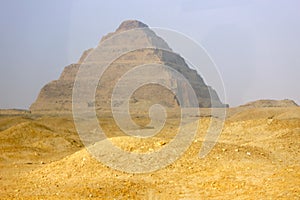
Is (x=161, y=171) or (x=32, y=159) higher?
(x=32, y=159)

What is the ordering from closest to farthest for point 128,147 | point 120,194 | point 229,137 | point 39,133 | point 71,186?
point 120,194 < point 71,186 < point 128,147 < point 229,137 < point 39,133

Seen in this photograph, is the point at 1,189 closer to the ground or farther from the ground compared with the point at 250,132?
closer to the ground

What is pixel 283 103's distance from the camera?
10000cm

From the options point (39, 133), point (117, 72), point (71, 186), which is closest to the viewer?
point (71, 186)

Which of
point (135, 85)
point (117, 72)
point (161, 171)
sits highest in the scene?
point (117, 72)

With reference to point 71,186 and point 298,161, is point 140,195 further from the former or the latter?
point 298,161

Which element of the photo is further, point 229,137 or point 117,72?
point 117,72

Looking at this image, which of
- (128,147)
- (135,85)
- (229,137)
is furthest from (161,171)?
(135,85)

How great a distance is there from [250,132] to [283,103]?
79.1 metres

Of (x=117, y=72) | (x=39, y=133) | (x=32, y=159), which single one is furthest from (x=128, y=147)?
(x=117, y=72)

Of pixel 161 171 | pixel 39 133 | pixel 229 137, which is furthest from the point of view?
pixel 39 133

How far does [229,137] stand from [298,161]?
977 cm

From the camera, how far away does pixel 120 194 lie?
10.1 metres

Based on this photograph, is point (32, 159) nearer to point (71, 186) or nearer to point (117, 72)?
point (71, 186)
